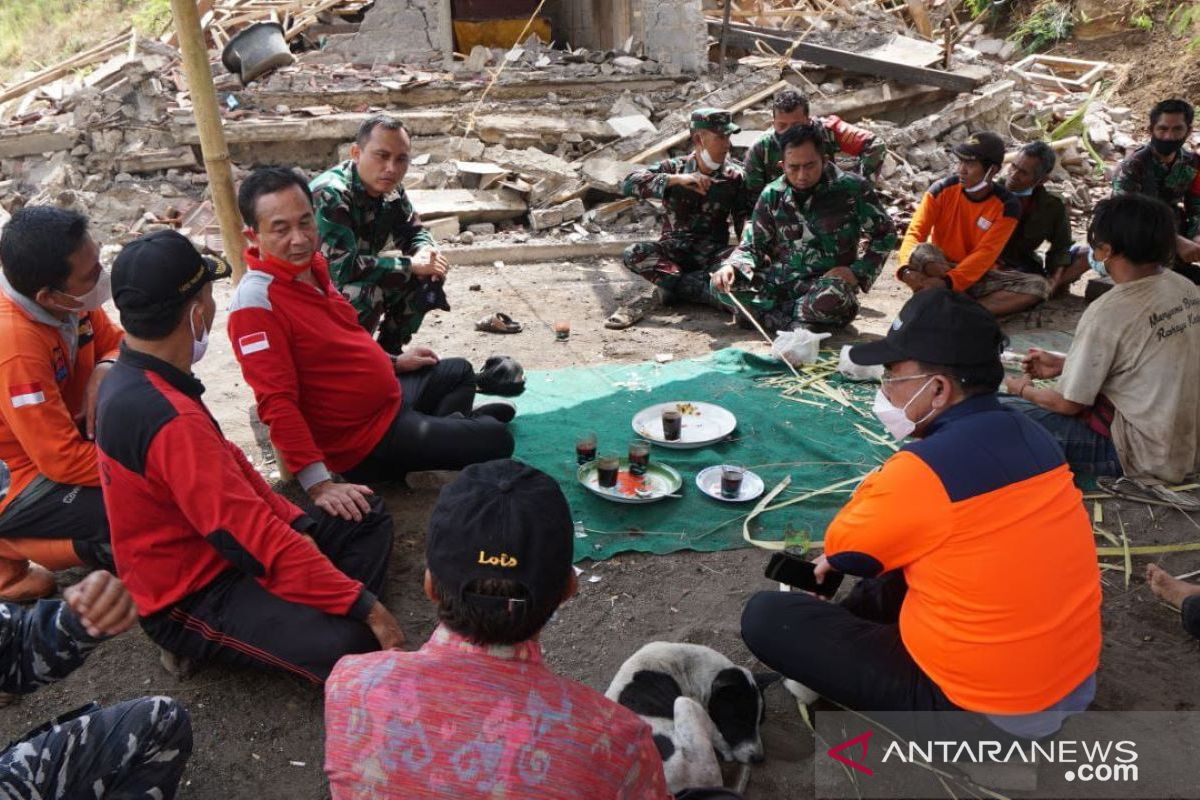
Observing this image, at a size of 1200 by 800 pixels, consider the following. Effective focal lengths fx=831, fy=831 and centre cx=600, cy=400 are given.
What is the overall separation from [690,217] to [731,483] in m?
3.72

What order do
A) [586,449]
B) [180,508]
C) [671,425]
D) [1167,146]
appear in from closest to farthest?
[180,508]
[586,449]
[671,425]
[1167,146]

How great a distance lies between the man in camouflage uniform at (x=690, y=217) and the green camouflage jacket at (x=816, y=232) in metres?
0.52

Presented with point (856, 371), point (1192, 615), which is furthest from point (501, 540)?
point (856, 371)

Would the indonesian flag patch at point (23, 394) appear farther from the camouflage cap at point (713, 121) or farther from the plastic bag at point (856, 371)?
the camouflage cap at point (713, 121)

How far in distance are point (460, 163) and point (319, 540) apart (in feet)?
24.5

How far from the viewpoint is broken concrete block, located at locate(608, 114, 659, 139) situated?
34.8 ft

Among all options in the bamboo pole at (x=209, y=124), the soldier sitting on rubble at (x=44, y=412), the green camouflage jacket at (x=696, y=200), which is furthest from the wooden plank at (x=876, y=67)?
the soldier sitting on rubble at (x=44, y=412)

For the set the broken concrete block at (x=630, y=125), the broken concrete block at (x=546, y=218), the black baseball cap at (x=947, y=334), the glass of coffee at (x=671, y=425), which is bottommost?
the broken concrete block at (x=546, y=218)

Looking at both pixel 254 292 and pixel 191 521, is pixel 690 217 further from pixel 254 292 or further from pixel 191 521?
pixel 191 521

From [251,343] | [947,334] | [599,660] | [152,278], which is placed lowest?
[599,660]

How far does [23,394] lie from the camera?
3.34 meters

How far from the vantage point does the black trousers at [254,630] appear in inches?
113

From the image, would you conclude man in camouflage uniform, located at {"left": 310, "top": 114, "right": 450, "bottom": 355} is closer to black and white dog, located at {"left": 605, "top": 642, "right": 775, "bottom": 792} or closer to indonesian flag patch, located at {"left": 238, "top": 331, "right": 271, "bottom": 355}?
indonesian flag patch, located at {"left": 238, "top": 331, "right": 271, "bottom": 355}

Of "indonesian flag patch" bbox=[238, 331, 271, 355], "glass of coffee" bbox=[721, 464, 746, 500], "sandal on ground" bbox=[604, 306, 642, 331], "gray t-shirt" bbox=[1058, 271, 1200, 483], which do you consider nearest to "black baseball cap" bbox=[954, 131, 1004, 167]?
"gray t-shirt" bbox=[1058, 271, 1200, 483]
